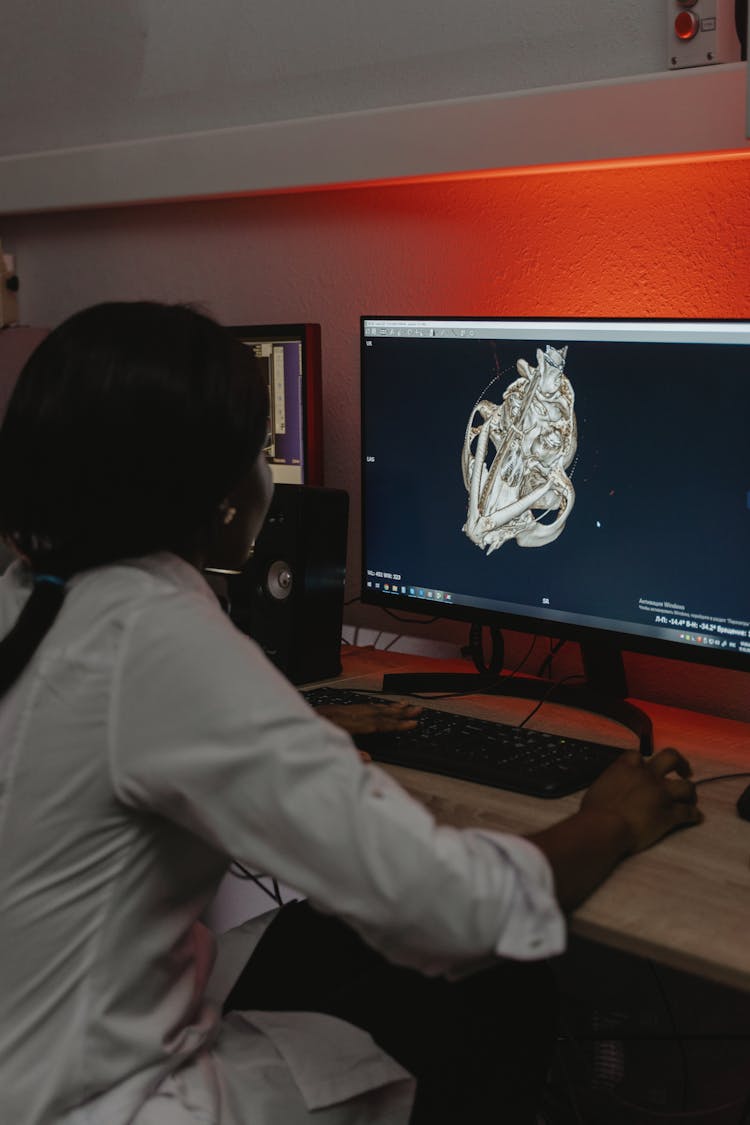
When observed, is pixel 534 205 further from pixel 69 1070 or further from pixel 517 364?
pixel 69 1070

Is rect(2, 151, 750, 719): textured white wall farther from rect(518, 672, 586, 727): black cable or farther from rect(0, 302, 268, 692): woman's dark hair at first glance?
rect(0, 302, 268, 692): woman's dark hair

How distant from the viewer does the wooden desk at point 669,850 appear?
103 cm

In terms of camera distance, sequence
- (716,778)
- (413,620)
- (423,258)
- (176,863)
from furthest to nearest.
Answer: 1. (413,620)
2. (423,258)
3. (716,778)
4. (176,863)

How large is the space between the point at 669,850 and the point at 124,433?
0.68 meters

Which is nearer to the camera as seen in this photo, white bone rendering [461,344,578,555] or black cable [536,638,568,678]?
white bone rendering [461,344,578,555]

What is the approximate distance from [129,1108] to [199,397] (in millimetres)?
590

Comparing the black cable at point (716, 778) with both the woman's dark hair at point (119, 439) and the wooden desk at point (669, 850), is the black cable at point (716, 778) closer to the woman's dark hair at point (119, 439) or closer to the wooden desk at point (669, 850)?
the wooden desk at point (669, 850)

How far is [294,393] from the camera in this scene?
1965 millimetres

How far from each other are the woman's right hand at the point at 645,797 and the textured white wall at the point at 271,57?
96cm

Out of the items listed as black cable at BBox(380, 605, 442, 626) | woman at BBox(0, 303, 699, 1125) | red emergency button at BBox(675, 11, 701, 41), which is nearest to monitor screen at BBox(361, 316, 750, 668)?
black cable at BBox(380, 605, 442, 626)

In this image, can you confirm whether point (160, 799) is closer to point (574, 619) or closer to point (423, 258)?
point (574, 619)

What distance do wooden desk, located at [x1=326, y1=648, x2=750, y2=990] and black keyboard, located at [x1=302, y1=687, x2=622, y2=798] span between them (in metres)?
0.01

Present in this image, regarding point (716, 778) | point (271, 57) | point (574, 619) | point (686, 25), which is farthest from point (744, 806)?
point (271, 57)

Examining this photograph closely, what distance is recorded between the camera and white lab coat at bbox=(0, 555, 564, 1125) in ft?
2.83
